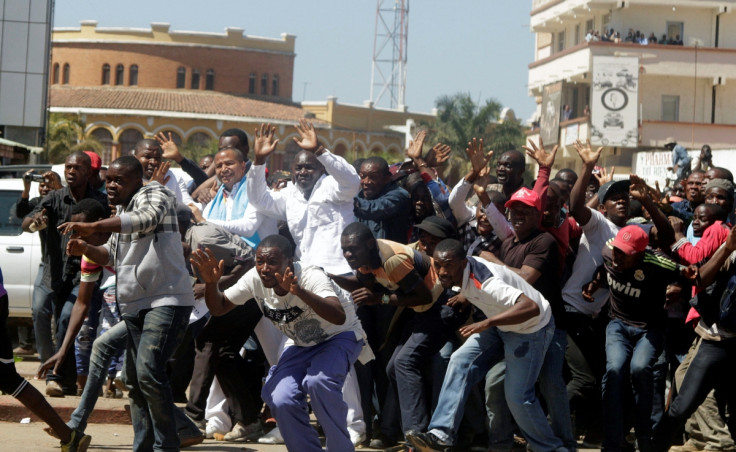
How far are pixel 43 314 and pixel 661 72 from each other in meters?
42.8

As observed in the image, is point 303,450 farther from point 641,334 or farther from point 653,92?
point 653,92

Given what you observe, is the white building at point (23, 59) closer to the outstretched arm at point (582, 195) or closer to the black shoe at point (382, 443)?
the black shoe at point (382, 443)

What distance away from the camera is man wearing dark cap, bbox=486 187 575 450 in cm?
757

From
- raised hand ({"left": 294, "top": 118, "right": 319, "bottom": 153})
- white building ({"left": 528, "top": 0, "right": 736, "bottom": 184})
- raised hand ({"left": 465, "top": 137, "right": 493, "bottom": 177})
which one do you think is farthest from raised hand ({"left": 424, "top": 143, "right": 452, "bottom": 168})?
white building ({"left": 528, "top": 0, "right": 736, "bottom": 184})

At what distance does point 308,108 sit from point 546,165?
73.7 meters

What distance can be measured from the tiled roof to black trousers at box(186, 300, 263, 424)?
204ft

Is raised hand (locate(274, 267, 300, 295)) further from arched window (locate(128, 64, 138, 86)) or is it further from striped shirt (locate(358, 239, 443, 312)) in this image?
arched window (locate(128, 64, 138, 86))

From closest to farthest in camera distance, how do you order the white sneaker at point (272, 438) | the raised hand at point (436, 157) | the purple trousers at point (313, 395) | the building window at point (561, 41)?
the purple trousers at point (313, 395)
the white sneaker at point (272, 438)
the raised hand at point (436, 157)
the building window at point (561, 41)

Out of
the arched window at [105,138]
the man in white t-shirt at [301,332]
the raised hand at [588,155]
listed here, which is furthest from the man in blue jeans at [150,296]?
the arched window at [105,138]

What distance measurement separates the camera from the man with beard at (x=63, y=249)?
9398 millimetres

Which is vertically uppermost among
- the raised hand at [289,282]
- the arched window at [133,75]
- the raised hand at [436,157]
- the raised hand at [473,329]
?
the arched window at [133,75]

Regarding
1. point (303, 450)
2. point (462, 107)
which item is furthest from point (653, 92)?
point (303, 450)

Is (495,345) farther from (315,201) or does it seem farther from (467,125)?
(467,125)

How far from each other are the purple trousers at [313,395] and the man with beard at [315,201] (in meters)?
1.22
